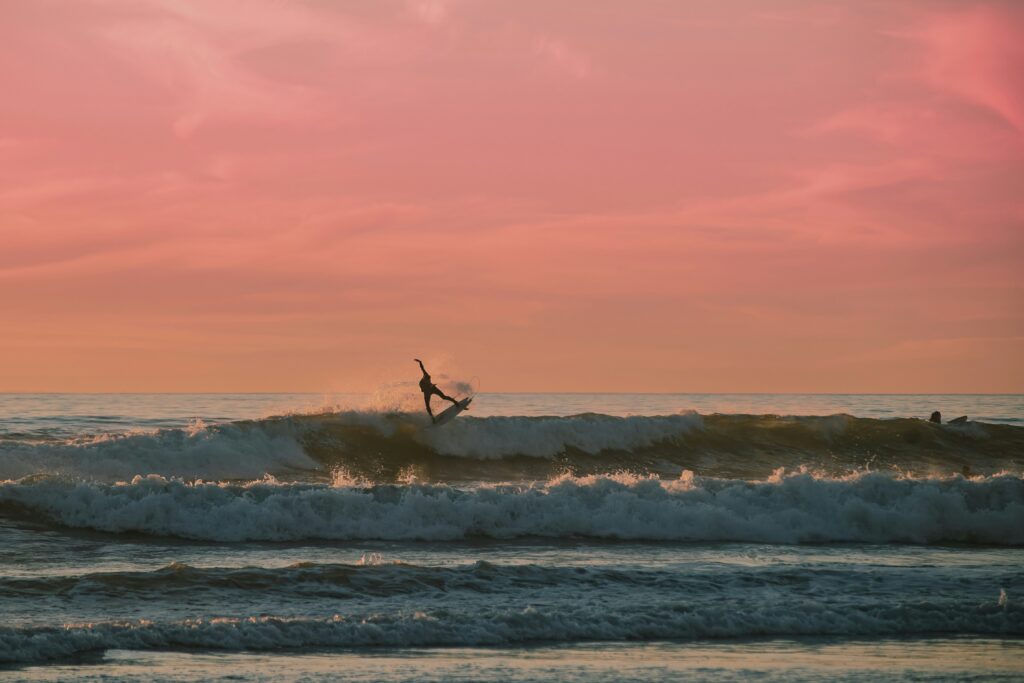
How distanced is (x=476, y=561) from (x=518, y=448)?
1522 cm

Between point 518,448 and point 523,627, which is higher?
point 518,448

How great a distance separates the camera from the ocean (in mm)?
11789

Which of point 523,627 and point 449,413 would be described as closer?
point 523,627

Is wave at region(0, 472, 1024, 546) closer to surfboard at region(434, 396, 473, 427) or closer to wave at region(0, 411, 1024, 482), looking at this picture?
wave at region(0, 411, 1024, 482)

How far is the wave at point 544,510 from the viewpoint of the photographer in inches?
778

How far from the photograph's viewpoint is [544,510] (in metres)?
20.8

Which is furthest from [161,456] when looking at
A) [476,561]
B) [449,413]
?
[476,561]

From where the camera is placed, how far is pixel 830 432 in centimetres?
3656

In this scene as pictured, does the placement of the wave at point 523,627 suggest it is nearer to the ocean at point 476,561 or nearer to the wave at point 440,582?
the ocean at point 476,561

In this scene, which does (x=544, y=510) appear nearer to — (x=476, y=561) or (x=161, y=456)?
(x=476, y=561)

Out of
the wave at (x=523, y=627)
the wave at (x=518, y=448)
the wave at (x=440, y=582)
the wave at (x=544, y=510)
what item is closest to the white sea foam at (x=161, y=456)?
the wave at (x=518, y=448)

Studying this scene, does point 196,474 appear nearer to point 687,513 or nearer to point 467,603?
point 687,513

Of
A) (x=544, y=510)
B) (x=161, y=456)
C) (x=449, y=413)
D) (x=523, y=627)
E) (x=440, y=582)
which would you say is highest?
(x=449, y=413)

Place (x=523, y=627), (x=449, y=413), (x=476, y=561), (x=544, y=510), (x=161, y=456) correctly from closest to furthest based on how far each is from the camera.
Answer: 1. (x=523, y=627)
2. (x=476, y=561)
3. (x=544, y=510)
4. (x=161, y=456)
5. (x=449, y=413)
